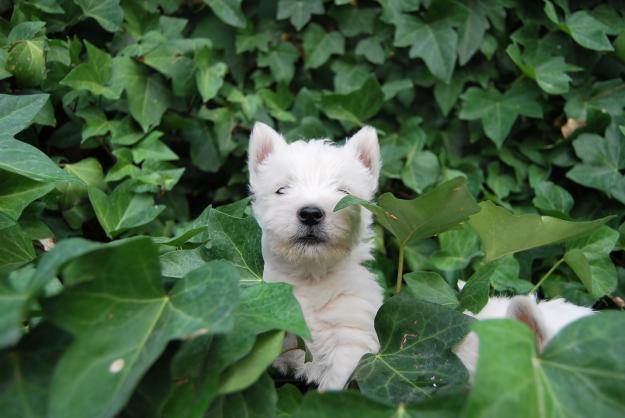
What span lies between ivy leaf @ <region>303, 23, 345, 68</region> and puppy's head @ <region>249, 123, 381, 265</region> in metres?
1.07

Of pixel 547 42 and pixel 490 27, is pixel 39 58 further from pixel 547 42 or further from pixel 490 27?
pixel 547 42

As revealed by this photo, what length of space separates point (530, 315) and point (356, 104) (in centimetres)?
183

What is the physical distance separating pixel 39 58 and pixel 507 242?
2.07 m

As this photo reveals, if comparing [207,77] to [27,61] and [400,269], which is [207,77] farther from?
[400,269]

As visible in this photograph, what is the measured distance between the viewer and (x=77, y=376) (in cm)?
104

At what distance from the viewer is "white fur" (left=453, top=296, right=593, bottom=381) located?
1.67 meters

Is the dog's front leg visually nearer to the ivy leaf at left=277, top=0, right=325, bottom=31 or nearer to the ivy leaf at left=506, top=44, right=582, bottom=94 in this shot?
the ivy leaf at left=506, top=44, right=582, bottom=94

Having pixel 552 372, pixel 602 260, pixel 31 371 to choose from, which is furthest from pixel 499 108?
pixel 31 371

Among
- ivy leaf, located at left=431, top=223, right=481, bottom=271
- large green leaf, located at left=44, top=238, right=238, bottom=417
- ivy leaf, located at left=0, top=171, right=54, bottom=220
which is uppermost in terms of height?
large green leaf, located at left=44, top=238, right=238, bottom=417

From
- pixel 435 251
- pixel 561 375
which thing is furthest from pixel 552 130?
pixel 561 375

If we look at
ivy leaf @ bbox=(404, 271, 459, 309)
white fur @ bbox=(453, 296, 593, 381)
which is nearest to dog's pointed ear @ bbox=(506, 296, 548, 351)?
white fur @ bbox=(453, 296, 593, 381)

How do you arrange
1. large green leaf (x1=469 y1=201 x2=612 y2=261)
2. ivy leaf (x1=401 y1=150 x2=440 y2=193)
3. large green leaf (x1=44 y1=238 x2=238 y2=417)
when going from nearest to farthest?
large green leaf (x1=44 y1=238 x2=238 y2=417)
large green leaf (x1=469 y1=201 x2=612 y2=261)
ivy leaf (x1=401 y1=150 x2=440 y2=193)

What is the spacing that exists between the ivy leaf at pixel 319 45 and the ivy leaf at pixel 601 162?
143cm

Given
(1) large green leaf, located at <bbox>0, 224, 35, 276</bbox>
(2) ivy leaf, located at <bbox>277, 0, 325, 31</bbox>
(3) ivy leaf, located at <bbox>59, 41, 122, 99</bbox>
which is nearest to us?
(1) large green leaf, located at <bbox>0, 224, 35, 276</bbox>
